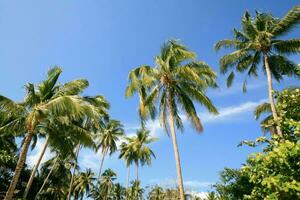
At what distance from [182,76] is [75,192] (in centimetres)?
4611

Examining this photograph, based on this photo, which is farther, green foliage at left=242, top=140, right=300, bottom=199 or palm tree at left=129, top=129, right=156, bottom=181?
palm tree at left=129, top=129, right=156, bottom=181

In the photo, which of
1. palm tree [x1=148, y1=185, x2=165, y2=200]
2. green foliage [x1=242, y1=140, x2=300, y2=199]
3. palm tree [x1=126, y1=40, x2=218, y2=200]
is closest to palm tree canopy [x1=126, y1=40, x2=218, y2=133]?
palm tree [x1=126, y1=40, x2=218, y2=200]

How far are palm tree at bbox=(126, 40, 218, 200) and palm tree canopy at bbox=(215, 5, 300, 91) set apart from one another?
3.22m

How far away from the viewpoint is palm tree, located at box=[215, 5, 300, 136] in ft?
62.3

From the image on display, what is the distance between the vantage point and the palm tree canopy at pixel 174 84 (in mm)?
17859

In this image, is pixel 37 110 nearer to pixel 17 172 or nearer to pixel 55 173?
pixel 17 172

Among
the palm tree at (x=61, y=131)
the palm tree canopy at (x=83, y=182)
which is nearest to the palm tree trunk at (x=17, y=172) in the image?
the palm tree at (x=61, y=131)

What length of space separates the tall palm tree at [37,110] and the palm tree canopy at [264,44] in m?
10.7

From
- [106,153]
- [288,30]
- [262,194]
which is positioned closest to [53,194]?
[106,153]

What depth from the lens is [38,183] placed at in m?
37.4

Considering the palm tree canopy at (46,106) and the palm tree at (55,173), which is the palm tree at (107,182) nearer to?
the palm tree at (55,173)

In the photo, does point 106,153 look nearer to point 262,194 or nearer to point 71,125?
point 71,125

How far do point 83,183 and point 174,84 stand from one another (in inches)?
A: 1716

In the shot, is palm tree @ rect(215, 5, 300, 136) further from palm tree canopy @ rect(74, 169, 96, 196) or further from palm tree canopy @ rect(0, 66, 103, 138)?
palm tree canopy @ rect(74, 169, 96, 196)
